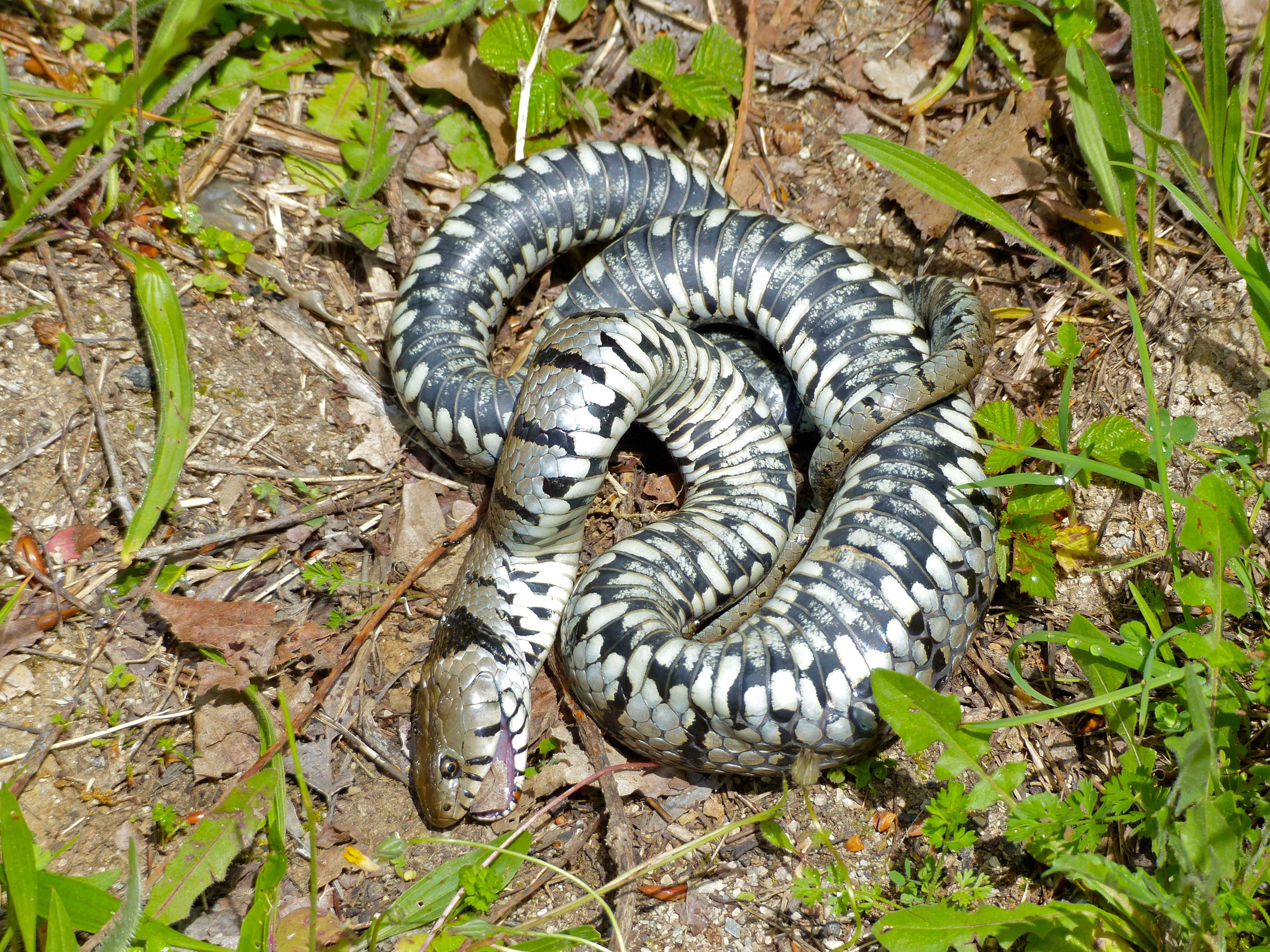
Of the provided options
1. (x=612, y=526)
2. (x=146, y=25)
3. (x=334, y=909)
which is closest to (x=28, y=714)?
(x=334, y=909)

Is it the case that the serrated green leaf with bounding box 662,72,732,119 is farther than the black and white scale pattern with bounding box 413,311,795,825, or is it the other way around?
the serrated green leaf with bounding box 662,72,732,119

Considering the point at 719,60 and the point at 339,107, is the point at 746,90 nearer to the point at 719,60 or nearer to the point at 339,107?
the point at 719,60

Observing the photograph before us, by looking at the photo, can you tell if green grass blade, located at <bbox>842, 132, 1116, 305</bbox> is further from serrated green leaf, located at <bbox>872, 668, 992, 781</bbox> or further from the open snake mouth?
the open snake mouth

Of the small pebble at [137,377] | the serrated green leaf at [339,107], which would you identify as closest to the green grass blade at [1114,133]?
the serrated green leaf at [339,107]

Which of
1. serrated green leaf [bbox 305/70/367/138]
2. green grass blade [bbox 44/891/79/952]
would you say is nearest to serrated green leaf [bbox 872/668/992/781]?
green grass blade [bbox 44/891/79/952]

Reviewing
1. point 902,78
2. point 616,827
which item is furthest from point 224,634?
point 902,78

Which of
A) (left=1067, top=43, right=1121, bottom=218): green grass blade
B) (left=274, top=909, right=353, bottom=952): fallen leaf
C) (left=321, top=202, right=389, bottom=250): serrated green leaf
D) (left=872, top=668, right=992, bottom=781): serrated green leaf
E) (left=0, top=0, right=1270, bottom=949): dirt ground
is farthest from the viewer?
(left=321, top=202, right=389, bottom=250): serrated green leaf
